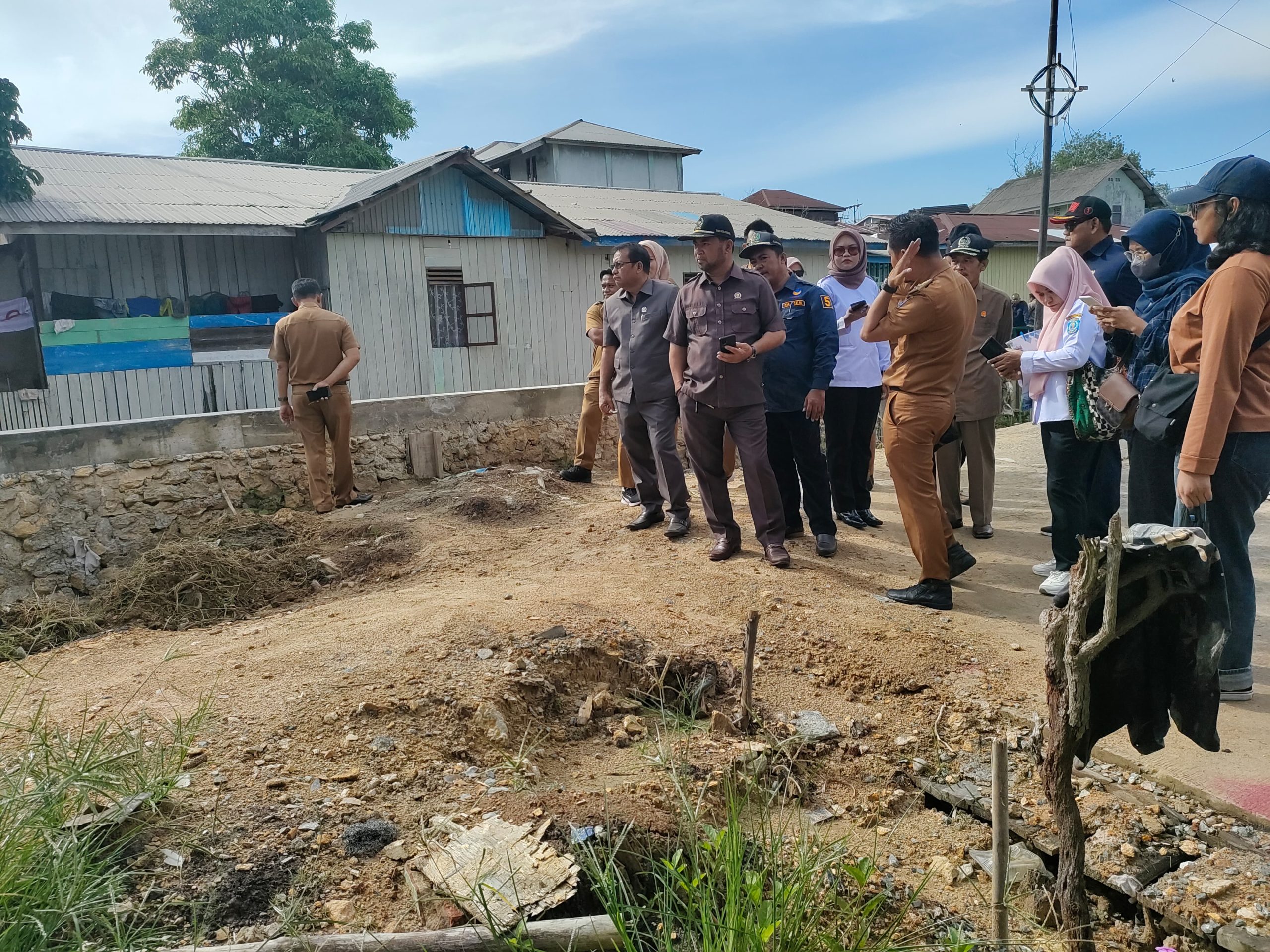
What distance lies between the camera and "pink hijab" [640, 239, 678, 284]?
6121 mm

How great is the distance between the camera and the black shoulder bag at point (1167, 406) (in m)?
3.16

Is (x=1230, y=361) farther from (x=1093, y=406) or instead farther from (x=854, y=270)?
(x=854, y=270)

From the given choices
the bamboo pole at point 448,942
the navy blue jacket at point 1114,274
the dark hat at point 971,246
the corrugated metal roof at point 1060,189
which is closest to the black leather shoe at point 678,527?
the dark hat at point 971,246

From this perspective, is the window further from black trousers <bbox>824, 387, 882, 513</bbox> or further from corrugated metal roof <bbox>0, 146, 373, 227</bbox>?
black trousers <bbox>824, 387, 882, 513</bbox>

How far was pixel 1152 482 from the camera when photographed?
11.7 ft

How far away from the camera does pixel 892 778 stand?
3125 mm

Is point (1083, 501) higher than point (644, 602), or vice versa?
point (1083, 501)

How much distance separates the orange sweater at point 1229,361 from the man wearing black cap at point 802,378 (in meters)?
2.55

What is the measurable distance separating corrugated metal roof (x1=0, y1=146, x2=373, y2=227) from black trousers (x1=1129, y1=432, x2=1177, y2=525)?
11372 millimetres

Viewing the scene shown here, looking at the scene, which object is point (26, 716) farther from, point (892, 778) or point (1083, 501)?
point (1083, 501)

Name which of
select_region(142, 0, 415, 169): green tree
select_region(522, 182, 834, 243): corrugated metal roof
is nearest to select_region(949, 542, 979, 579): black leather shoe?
select_region(522, 182, 834, 243): corrugated metal roof

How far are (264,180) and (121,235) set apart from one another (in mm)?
3363

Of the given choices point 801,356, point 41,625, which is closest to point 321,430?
point 41,625

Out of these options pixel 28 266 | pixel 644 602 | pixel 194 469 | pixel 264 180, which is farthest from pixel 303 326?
pixel 264 180
